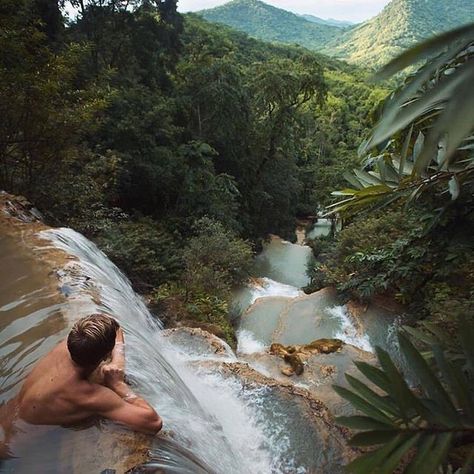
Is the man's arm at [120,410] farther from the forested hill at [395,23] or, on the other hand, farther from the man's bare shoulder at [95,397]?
the forested hill at [395,23]

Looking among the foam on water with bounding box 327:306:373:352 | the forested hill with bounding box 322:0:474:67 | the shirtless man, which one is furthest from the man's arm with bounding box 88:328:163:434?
the forested hill with bounding box 322:0:474:67

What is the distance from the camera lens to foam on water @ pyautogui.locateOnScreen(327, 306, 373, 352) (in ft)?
25.2

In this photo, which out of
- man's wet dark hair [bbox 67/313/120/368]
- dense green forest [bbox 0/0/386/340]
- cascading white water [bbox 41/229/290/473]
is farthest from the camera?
dense green forest [bbox 0/0/386/340]

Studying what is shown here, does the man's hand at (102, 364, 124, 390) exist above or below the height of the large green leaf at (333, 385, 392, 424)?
below

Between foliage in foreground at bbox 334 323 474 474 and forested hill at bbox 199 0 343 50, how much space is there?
14587 centimetres

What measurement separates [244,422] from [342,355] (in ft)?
9.40

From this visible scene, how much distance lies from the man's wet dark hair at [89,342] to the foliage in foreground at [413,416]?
60.1 inches

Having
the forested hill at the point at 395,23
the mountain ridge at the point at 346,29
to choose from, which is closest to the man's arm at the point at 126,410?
the mountain ridge at the point at 346,29

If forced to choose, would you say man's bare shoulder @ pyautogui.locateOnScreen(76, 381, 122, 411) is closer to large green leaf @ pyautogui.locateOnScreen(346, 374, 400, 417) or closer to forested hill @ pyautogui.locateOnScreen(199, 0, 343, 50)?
large green leaf @ pyautogui.locateOnScreen(346, 374, 400, 417)

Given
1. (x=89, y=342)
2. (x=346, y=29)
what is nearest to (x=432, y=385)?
(x=89, y=342)

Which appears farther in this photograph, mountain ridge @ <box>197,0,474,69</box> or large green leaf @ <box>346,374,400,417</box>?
mountain ridge @ <box>197,0,474,69</box>

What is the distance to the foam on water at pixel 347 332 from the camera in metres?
7.68

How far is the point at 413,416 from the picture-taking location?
1.06m

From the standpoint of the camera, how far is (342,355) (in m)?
6.62
